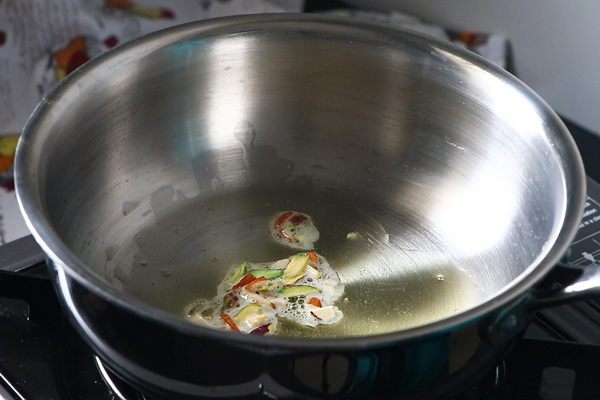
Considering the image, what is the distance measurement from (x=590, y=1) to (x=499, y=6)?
4.9 inches

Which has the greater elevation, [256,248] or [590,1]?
[590,1]

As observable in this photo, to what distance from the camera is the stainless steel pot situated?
61cm

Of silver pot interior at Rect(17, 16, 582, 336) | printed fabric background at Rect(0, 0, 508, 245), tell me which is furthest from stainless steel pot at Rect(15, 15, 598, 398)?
printed fabric background at Rect(0, 0, 508, 245)

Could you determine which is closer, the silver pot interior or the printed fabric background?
the silver pot interior

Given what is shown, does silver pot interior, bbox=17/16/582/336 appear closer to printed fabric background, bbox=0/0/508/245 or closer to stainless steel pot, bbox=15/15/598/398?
stainless steel pot, bbox=15/15/598/398

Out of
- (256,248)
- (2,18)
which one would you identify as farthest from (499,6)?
(2,18)

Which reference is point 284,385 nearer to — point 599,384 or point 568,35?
point 599,384

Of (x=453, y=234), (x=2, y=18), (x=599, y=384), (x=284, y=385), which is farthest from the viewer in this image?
(x=2, y=18)

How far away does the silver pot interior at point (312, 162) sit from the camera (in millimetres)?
640

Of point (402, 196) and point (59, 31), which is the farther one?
point (59, 31)

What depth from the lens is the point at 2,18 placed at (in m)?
1.01

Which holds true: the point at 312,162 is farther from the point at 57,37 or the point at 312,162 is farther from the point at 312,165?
the point at 57,37

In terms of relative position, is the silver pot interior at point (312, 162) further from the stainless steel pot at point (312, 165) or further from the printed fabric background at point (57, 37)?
the printed fabric background at point (57, 37)

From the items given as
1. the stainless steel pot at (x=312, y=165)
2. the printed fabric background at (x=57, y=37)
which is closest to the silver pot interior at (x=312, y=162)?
the stainless steel pot at (x=312, y=165)
